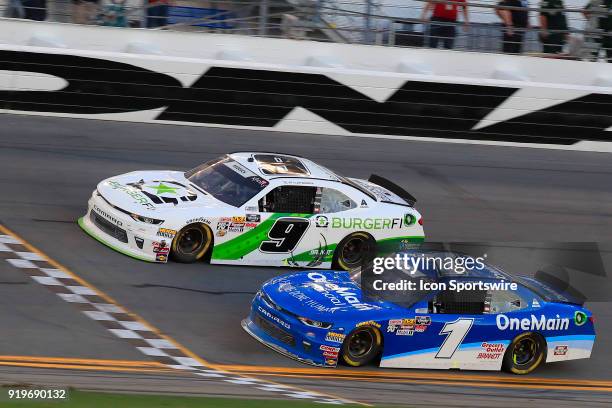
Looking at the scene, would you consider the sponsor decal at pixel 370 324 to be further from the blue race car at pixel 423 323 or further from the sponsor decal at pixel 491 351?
the sponsor decal at pixel 491 351

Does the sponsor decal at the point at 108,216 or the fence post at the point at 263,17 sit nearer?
the sponsor decal at the point at 108,216

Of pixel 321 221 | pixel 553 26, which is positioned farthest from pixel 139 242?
pixel 553 26

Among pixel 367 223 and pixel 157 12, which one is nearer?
pixel 367 223

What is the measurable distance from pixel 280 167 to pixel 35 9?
7.21 m

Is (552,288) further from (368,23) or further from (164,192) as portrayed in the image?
(368,23)

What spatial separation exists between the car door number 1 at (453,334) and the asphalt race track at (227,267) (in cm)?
24

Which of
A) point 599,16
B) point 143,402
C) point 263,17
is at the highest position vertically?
point 599,16

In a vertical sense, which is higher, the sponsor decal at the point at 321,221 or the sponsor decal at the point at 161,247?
the sponsor decal at the point at 321,221

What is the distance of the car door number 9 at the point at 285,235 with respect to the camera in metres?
13.7

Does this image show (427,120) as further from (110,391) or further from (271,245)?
(110,391)

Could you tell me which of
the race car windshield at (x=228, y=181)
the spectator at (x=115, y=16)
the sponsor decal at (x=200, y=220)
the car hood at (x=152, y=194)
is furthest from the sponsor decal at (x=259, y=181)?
the spectator at (x=115, y=16)

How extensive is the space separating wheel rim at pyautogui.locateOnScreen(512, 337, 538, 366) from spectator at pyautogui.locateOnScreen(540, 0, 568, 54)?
9988 millimetres

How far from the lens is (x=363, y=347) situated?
11172 millimetres

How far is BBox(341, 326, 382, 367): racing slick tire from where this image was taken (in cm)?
1106
